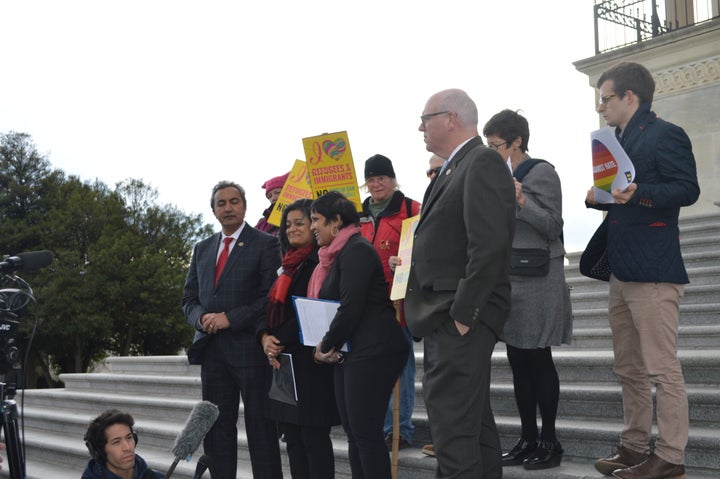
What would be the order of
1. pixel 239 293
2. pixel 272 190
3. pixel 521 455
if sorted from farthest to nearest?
pixel 272 190, pixel 239 293, pixel 521 455

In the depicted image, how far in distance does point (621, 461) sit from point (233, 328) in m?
2.31

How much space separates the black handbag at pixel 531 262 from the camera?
416cm

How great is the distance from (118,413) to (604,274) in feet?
8.91

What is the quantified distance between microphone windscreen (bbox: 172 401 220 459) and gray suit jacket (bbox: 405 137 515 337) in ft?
2.92

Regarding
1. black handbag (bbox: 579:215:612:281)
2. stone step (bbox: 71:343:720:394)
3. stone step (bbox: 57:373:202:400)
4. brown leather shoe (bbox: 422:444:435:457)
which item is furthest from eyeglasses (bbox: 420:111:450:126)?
stone step (bbox: 57:373:202:400)

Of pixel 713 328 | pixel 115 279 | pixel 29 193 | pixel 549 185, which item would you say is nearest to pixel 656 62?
pixel 713 328

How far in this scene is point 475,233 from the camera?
307cm

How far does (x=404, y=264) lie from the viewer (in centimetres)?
411

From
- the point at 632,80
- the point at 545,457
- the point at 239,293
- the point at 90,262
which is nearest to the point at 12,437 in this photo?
the point at 239,293

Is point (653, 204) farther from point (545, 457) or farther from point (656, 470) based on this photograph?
point (545, 457)

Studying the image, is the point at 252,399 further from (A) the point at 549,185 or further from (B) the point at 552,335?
(A) the point at 549,185

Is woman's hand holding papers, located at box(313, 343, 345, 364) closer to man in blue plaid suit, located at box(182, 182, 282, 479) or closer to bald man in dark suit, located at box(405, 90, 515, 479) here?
man in blue plaid suit, located at box(182, 182, 282, 479)

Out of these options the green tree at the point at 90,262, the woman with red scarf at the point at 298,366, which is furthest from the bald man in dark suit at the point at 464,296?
the green tree at the point at 90,262

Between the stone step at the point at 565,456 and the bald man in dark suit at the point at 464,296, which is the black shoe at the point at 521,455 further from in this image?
the bald man in dark suit at the point at 464,296
